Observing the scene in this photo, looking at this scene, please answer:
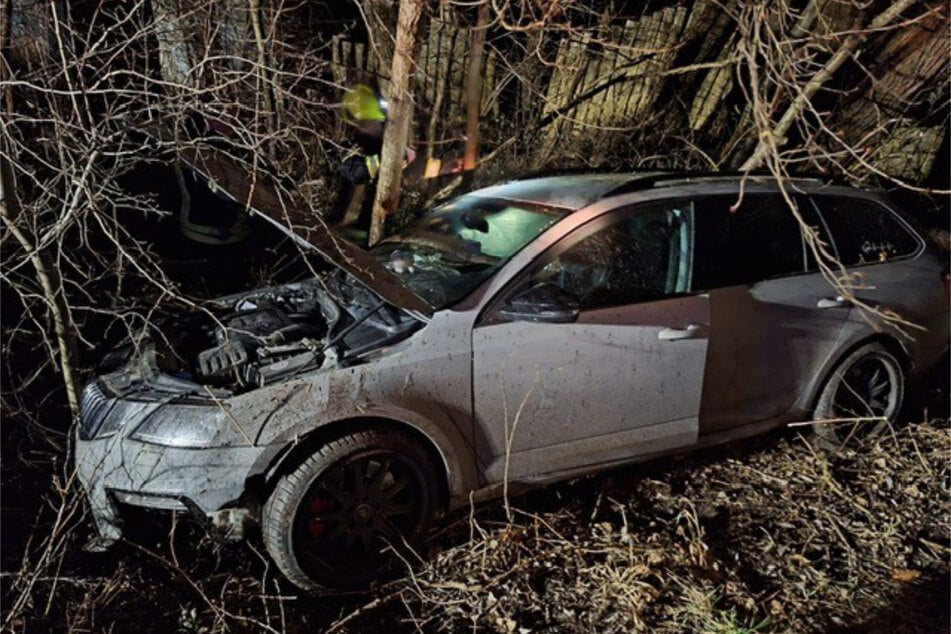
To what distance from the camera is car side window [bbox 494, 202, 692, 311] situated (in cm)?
320

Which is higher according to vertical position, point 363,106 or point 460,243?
point 363,106

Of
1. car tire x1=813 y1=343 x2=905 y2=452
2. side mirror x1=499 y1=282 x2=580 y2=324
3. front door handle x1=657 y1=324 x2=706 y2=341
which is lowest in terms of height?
car tire x1=813 y1=343 x2=905 y2=452

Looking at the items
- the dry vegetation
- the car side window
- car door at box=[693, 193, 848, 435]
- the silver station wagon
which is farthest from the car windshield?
car door at box=[693, 193, 848, 435]

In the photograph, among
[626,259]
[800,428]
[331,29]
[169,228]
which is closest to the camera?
[626,259]

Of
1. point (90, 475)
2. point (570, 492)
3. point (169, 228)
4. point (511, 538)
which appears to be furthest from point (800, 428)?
point (169, 228)

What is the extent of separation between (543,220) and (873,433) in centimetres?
259

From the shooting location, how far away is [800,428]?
426 cm

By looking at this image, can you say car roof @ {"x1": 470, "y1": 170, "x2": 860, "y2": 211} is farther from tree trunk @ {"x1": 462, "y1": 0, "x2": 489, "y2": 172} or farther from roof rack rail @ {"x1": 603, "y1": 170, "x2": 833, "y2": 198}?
tree trunk @ {"x1": 462, "y1": 0, "x2": 489, "y2": 172}

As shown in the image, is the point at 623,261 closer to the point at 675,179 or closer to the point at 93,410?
the point at 675,179

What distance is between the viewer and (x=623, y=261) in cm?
335

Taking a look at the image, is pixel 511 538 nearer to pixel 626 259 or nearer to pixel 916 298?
pixel 626 259

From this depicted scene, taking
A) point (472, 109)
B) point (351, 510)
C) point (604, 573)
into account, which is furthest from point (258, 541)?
point (472, 109)

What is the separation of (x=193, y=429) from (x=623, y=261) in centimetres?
206

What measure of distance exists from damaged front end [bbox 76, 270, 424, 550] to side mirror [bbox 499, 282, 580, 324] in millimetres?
423
